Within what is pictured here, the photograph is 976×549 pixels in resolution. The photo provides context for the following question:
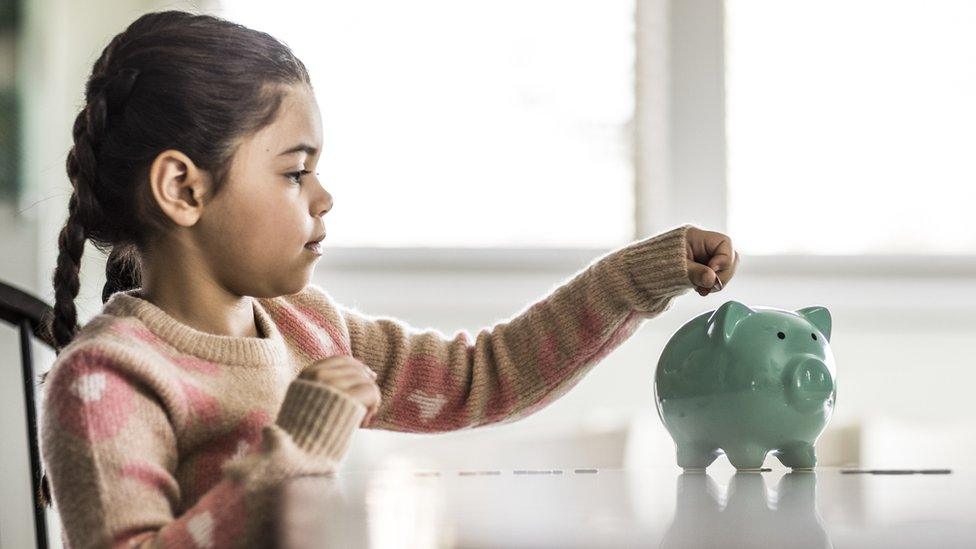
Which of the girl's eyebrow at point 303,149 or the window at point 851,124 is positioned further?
the window at point 851,124

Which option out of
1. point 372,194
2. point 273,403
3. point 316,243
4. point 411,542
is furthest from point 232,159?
point 372,194

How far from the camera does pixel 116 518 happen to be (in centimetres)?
72

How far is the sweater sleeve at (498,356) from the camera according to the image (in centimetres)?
105

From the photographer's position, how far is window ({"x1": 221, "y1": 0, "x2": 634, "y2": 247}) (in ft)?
6.94

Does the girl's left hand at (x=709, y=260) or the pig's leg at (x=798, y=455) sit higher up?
the girl's left hand at (x=709, y=260)

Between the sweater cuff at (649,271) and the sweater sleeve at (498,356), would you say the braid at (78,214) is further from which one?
the sweater cuff at (649,271)

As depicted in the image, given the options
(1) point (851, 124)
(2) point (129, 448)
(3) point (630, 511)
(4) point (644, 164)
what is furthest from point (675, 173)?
(3) point (630, 511)

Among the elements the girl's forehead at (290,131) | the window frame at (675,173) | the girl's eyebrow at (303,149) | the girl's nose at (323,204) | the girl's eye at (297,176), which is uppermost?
the girl's forehead at (290,131)

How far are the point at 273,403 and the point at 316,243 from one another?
15cm

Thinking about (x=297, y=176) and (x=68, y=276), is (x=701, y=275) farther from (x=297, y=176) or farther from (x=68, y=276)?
(x=68, y=276)

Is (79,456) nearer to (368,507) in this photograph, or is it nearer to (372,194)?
(368,507)

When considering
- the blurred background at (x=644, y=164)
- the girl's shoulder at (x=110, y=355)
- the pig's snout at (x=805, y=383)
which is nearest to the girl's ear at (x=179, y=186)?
the girl's shoulder at (x=110, y=355)

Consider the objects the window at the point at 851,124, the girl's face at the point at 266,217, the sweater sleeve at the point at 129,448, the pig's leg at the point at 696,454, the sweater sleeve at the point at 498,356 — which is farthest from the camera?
the window at the point at 851,124

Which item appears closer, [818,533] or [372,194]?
[818,533]
